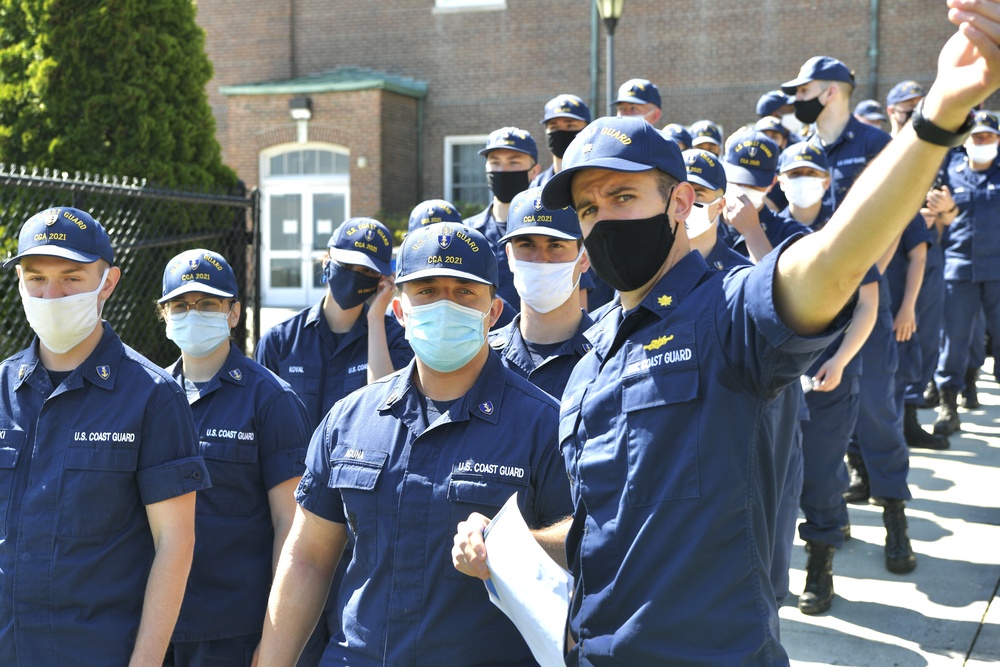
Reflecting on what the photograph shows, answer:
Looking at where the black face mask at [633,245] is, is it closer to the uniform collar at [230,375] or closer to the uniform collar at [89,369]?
the uniform collar at [89,369]

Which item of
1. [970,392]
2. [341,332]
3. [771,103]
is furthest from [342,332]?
[970,392]

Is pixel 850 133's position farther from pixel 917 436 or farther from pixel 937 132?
pixel 937 132

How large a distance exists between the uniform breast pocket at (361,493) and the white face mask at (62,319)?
3.37 feet

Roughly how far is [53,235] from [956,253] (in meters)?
7.48

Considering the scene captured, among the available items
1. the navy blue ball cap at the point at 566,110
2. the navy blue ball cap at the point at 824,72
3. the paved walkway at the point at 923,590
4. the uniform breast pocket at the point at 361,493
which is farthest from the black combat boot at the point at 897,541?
the uniform breast pocket at the point at 361,493

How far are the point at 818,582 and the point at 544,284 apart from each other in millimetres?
2368

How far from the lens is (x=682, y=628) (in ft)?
7.11

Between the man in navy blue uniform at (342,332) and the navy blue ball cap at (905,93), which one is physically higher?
the navy blue ball cap at (905,93)

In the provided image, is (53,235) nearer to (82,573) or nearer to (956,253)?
(82,573)

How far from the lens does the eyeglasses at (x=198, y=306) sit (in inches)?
167

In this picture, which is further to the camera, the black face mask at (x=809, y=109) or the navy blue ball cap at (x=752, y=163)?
the black face mask at (x=809, y=109)

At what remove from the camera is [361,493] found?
284 cm

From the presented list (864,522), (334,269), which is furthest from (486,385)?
(864,522)

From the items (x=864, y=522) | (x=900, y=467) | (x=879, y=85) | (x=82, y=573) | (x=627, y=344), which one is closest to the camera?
(x=627, y=344)
